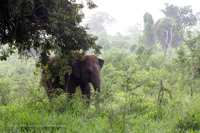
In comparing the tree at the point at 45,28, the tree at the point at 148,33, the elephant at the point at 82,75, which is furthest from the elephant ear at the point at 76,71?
the tree at the point at 148,33

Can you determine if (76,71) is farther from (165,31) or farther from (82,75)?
(165,31)

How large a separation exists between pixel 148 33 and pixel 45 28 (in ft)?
109

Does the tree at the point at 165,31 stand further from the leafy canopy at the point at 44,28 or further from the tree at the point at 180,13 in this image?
the leafy canopy at the point at 44,28

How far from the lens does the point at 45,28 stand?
3.71 m

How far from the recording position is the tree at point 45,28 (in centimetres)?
326

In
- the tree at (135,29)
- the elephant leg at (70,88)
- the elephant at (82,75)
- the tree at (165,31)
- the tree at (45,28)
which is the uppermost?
the tree at (135,29)

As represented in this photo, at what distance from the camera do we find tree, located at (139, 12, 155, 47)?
33.5 meters

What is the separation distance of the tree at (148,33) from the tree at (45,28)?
30.9 meters

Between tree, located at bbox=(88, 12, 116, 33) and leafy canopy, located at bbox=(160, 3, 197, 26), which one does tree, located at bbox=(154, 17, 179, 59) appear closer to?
leafy canopy, located at bbox=(160, 3, 197, 26)

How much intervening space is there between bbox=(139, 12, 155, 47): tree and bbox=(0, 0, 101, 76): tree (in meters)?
30.9

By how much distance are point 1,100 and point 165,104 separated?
5422 millimetres

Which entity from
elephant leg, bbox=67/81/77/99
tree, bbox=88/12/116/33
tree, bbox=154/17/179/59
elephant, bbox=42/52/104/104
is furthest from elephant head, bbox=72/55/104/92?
tree, bbox=88/12/116/33

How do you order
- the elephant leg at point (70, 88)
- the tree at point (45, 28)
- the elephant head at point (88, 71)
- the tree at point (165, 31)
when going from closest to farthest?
the tree at point (45, 28) < the elephant head at point (88, 71) < the elephant leg at point (70, 88) < the tree at point (165, 31)

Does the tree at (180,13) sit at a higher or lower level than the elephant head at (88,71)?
higher
